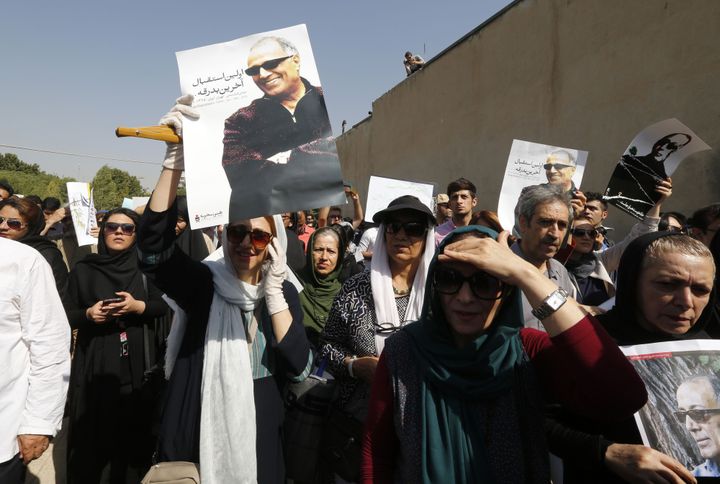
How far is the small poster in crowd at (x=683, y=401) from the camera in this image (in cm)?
132

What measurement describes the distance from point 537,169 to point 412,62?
13817 mm

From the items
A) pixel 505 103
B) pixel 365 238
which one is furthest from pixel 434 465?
pixel 505 103

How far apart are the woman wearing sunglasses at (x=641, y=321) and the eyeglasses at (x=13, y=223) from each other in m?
3.54

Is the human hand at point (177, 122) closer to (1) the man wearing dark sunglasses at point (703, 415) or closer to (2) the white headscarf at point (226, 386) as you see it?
(2) the white headscarf at point (226, 386)

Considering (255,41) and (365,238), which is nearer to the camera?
(255,41)

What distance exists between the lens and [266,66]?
73.8 inches

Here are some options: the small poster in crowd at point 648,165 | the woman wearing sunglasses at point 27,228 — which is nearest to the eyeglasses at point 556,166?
the small poster in crowd at point 648,165

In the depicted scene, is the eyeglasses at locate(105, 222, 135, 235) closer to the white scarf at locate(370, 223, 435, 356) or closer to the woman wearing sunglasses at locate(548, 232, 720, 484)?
the white scarf at locate(370, 223, 435, 356)

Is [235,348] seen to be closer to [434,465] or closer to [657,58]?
[434,465]

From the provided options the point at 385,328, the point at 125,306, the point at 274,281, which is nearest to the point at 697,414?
the point at 385,328

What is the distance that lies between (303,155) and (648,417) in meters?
1.48

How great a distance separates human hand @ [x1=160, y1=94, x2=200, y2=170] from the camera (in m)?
1.78

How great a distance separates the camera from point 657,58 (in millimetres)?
6758

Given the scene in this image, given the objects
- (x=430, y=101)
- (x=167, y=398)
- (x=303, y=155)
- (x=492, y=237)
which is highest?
(x=430, y=101)
